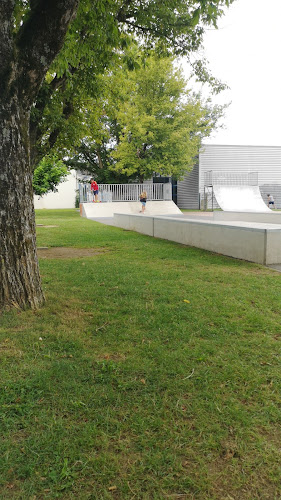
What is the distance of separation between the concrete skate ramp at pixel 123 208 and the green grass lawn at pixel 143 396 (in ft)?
61.5

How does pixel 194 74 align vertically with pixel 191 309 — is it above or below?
above

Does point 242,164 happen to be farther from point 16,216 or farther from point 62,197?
point 16,216

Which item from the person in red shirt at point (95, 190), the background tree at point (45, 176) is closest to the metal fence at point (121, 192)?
the person in red shirt at point (95, 190)

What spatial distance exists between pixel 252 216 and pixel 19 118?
1142 cm

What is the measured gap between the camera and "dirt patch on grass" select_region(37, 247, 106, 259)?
7.63 metres

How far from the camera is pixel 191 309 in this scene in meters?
4.00

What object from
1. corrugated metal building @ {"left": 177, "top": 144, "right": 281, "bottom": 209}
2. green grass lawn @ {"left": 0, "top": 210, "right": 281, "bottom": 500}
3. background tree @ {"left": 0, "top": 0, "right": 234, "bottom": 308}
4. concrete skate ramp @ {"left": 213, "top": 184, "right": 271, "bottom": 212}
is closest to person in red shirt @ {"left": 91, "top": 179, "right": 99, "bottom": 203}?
concrete skate ramp @ {"left": 213, "top": 184, "right": 271, "bottom": 212}

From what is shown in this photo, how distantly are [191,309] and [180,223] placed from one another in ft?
19.4

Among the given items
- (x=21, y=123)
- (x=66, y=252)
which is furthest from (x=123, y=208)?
(x=21, y=123)

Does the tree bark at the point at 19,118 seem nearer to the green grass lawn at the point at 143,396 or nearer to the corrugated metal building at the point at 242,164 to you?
the green grass lawn at the point at 143,396

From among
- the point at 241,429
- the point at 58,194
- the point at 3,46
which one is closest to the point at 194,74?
the point at 3,46

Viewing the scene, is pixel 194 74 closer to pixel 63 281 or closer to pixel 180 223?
pixel 180 223

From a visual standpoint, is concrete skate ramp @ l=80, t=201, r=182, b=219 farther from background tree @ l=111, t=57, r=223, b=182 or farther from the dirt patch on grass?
the dirt patch on grass

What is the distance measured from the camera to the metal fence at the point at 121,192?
84.9 feet
